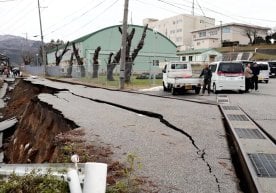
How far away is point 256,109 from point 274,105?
1564mm

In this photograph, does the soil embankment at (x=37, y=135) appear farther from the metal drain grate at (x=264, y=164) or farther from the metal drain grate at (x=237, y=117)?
the metal drain grate at (x=237, y=117)

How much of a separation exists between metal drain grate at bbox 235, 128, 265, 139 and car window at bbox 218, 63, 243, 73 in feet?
41.8

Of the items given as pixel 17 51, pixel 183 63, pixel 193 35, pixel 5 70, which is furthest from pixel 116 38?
pixel 17 51

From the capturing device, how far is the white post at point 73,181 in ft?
13.1

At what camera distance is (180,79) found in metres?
21.0

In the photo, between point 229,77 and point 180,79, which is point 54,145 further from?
point 229,77

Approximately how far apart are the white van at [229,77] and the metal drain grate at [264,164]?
15.1 meters

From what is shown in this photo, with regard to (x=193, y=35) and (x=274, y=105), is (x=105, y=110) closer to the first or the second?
(x=274, y=105)

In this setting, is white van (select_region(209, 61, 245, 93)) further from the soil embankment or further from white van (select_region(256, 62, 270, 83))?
the soil embankment

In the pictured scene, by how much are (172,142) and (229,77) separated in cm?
1472

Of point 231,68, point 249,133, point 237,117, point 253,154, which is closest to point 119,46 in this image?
point 231,68

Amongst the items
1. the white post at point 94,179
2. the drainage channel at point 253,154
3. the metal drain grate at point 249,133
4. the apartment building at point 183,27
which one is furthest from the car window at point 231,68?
the apartment building at point 183,27

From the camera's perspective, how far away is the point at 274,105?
14.7m

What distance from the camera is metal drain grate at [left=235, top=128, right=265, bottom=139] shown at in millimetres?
→ 8346
